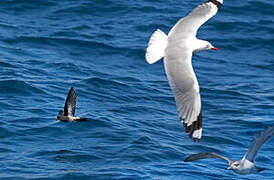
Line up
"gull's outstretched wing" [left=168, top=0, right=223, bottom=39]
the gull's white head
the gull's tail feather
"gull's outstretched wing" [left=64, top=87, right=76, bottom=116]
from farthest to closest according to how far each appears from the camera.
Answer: "gull's outstretched wing" [left=64, top=87, right=76, bottom=116] < "gull's outstretched wing" [left=168, top=0, right=223, bottom=39] < the gull's tail feather < the gull's white head

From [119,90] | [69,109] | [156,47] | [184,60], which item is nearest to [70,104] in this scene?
[69,109]

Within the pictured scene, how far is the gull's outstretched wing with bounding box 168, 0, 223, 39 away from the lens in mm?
8852

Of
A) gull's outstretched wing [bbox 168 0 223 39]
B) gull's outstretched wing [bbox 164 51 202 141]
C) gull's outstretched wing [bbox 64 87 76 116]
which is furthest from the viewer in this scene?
gull's outstretched wing [bbox 64 87 76 116]

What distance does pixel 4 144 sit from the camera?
1010 centimetres

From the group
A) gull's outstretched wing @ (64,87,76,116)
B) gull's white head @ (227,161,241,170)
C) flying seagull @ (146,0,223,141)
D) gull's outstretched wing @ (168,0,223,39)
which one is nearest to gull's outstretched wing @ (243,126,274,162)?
gull's white head @ (227,161,241,170)

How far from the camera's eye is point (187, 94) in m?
8.34

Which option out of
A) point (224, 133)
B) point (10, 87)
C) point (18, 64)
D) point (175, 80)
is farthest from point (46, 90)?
point (175, 80)

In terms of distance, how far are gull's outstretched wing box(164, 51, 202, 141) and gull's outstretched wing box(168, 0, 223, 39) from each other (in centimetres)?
44

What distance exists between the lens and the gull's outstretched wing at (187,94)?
829cm

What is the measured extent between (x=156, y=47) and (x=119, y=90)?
173 inches

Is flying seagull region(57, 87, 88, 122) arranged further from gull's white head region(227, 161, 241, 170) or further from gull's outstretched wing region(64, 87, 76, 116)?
gull's white head region(227, 161, 241, 170)

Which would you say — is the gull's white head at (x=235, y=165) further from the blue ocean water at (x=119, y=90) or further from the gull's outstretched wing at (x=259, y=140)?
the blue ocean water at (x=119, y=90)

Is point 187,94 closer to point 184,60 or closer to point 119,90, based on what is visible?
point 184,60

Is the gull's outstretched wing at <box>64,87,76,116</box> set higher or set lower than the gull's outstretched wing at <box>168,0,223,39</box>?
lower
